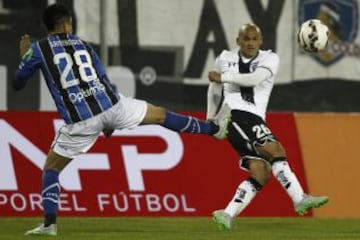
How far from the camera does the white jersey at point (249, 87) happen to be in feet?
43.3

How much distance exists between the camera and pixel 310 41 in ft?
44.4

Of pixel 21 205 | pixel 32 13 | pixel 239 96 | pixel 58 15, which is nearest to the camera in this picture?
pixel 58 15

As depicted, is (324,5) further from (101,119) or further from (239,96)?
(101,119)

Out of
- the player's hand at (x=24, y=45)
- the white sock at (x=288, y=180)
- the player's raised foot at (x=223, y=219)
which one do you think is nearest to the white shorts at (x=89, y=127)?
the player's hand at (x=24, y=45)

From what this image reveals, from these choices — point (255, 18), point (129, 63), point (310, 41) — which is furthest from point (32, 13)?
point (310, 41)

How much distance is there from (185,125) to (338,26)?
606 centimetres

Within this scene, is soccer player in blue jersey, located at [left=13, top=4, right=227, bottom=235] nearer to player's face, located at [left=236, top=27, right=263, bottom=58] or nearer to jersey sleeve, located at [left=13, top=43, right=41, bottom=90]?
jersey sleeve, located at [left=13, top=43, right=41, bottom=90]

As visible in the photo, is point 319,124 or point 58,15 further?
point 319,124

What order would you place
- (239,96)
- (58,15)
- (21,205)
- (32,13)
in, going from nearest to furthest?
1. (58,15)
2. (239,96)
3. (21,205)
4. (32,13)

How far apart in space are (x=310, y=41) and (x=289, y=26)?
4.60m

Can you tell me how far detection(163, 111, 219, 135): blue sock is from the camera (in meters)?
12.7

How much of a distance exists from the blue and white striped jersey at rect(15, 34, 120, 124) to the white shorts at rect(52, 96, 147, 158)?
0.06m

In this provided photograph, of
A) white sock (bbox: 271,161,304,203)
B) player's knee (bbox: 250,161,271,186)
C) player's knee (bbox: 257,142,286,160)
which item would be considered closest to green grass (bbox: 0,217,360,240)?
white sock (bbox: 271,161,304,203)

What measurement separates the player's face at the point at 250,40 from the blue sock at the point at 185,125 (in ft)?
2.84
